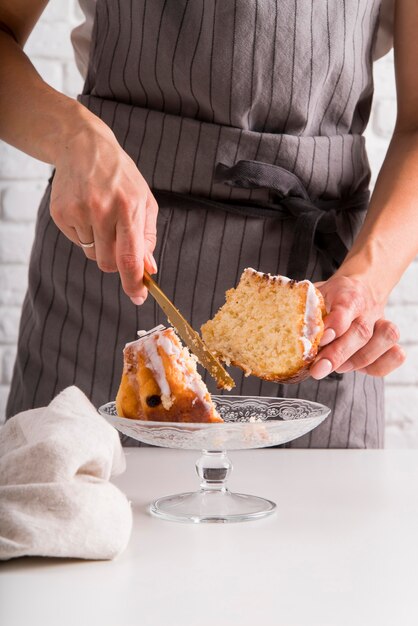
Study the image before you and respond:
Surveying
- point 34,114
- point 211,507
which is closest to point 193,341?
point 211,507

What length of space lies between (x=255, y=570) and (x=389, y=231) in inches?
25.6

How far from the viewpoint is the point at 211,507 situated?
3.24 feet

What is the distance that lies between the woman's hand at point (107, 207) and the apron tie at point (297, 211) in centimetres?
25

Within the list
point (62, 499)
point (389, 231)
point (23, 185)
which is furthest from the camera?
point (23, 185)

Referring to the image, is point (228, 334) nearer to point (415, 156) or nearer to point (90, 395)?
point (90, 395)

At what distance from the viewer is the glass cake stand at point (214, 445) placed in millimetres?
921

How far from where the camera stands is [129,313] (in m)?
1.37

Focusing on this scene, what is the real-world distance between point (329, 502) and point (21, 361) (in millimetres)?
625

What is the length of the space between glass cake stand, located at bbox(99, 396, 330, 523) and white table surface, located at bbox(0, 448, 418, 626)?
0.02 meters

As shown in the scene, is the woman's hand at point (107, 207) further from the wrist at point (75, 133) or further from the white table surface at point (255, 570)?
the white table surface at point (255, 570)

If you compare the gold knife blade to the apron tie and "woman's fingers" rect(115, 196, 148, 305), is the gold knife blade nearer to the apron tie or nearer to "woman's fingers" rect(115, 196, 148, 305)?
"woman's fingers" rect(115, 196, 148, 305)

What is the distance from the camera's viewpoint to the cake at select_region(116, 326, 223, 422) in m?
0.98

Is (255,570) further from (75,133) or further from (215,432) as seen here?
(75,133)

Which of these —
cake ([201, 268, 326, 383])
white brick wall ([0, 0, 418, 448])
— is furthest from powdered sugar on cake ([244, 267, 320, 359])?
white brick wall ([0, 0, 418, 448])
